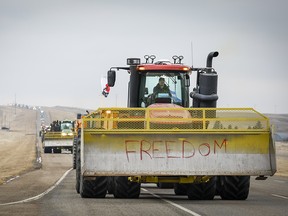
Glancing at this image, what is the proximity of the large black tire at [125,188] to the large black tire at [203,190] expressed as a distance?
145 centimetres

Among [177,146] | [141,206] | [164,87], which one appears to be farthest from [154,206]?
[164,87]

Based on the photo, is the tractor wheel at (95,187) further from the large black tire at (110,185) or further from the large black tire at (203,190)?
the large black tire at (203,190)

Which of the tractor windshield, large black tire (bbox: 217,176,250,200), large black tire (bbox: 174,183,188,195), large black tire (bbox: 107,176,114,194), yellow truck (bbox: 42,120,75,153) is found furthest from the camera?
yellow truck (bbox: 42,120,75,153)

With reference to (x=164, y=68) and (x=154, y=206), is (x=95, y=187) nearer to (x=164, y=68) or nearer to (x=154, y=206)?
(x=154, y=206)

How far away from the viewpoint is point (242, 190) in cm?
2173

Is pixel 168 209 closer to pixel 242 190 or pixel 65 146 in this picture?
pixel 242 190

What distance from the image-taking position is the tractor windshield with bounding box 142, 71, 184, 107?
2248cm

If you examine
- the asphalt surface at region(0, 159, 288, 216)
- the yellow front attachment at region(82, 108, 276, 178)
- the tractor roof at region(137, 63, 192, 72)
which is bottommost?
the asphalt surface at region(0, 159, 288, 216)

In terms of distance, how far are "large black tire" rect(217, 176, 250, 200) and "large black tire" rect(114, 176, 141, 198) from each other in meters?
2.27

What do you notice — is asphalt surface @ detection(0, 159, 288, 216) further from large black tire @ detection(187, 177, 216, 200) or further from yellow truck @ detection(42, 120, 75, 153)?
yellow truck @ detection(42, 120, 75, 153)

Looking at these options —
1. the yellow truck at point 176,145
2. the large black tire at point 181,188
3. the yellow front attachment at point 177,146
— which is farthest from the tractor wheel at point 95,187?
the large black tire at point 181,188

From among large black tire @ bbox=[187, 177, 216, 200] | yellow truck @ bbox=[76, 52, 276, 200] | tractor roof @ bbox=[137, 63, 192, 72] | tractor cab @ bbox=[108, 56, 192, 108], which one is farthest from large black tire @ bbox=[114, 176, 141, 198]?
tractor roof @ bbox=[137, 63, 192, 72]

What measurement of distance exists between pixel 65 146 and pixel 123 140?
51.6 meters

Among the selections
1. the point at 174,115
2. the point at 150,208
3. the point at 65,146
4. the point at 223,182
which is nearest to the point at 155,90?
the point at 174,115
